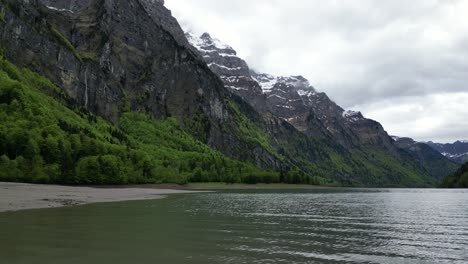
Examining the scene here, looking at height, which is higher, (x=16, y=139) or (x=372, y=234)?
(x=16, y=139)

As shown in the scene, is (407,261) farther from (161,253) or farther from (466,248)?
(161,253)

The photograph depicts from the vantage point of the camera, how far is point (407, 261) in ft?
89.0

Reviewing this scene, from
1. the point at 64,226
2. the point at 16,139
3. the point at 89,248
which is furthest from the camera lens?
the point at 16,139

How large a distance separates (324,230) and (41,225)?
2766cm

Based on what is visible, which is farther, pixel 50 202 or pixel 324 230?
pixel 50 202

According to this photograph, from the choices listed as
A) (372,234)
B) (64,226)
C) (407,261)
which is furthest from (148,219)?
(407,261)

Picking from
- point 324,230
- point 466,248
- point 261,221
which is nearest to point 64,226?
point 261,221

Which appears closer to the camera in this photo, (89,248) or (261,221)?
(89,248)

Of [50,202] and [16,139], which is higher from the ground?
[16,139]

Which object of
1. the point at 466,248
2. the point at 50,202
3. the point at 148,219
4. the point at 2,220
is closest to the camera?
the point at 466,248

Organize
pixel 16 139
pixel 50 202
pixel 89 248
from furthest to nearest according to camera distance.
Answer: pixel 16 139, pixel 50 202, pixel 89 248

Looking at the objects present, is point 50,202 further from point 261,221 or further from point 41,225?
point 261,221

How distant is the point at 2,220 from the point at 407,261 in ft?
124

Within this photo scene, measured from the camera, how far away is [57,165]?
125 m
